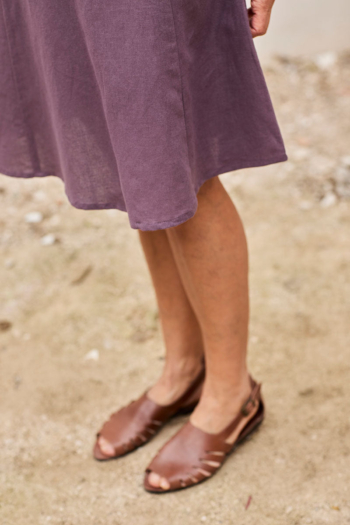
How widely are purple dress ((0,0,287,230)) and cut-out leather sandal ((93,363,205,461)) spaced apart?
562 mm

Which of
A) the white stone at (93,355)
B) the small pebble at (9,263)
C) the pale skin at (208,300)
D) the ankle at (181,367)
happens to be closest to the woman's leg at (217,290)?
the pale skin at (208,300)

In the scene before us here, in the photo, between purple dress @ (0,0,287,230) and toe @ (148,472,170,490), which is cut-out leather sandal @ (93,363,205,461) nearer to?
toe @ (148,472,170,490)

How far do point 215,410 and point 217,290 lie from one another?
11.8 inches

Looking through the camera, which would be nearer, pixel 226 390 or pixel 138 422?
pixel 226 390

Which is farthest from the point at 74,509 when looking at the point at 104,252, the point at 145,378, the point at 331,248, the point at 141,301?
the point at 331,248

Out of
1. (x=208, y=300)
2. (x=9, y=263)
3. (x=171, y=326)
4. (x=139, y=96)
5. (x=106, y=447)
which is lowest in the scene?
(x=9, y=263)

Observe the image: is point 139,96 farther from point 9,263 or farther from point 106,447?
point 9,263

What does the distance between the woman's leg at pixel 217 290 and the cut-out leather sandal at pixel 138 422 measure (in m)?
0.11

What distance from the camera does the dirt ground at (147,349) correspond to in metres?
1.09

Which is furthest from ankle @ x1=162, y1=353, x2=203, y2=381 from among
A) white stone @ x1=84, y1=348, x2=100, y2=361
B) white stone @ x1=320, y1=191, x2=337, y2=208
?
white stone @ x1=320, y1=191, x2=337, y2=208

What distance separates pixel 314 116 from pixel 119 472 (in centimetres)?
218

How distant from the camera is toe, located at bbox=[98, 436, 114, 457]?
1.19m

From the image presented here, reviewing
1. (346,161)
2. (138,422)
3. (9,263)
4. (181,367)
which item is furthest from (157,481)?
(346,161)

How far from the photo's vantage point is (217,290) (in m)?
0.98
